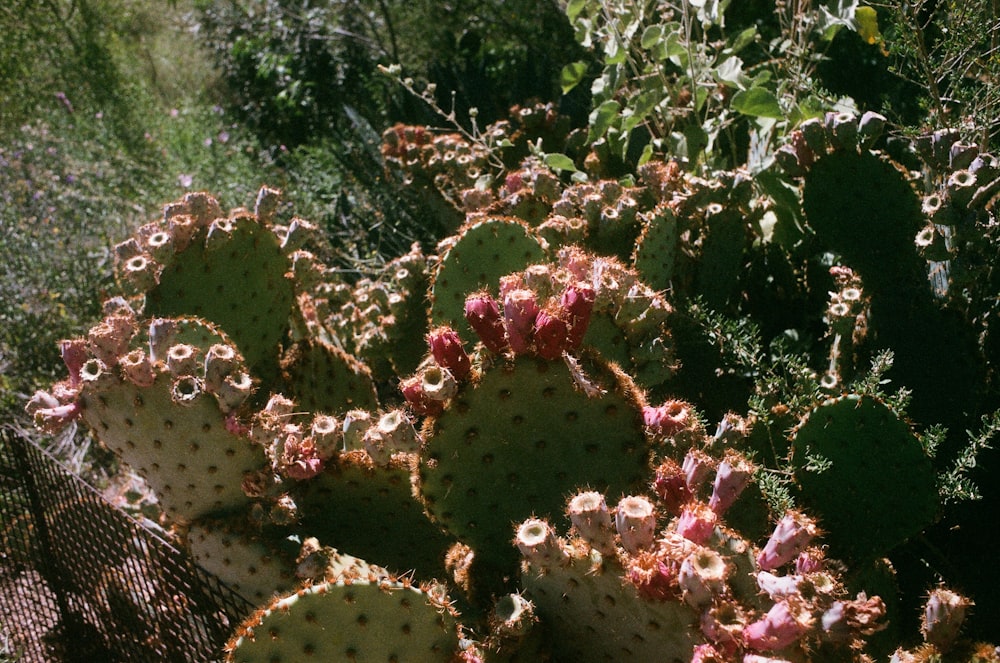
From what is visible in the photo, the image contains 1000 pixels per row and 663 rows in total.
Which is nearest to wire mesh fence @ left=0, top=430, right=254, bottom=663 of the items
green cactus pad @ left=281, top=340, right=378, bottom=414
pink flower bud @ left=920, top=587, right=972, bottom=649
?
green cactus pad @ left=281, top=340, right=378, bottom=414

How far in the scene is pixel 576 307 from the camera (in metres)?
1.42

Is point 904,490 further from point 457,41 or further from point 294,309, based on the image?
point 457,41

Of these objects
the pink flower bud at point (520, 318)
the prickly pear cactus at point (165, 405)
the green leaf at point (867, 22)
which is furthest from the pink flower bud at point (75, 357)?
the green leaf at point (867, 22)

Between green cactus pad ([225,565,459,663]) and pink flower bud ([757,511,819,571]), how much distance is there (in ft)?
1.78

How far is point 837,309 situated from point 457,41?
4.83 m

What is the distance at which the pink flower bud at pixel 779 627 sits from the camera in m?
1.06

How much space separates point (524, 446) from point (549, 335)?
0.27 meters

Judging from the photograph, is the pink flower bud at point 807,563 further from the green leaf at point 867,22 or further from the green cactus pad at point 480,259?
the green leaf at point 867,22

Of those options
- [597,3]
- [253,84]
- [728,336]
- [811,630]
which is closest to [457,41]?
[253,84]

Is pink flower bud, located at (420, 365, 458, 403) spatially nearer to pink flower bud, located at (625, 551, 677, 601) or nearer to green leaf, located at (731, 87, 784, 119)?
pink flower bud, located at (625, 551, 677, 601)

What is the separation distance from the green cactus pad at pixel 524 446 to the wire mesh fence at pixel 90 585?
60 cm

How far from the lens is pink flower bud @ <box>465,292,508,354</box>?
1.38m

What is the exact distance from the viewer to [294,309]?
103 inches

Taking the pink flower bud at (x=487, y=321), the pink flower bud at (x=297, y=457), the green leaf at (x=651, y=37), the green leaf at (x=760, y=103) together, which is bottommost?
the pink flower bud at (x=297, y=457)
